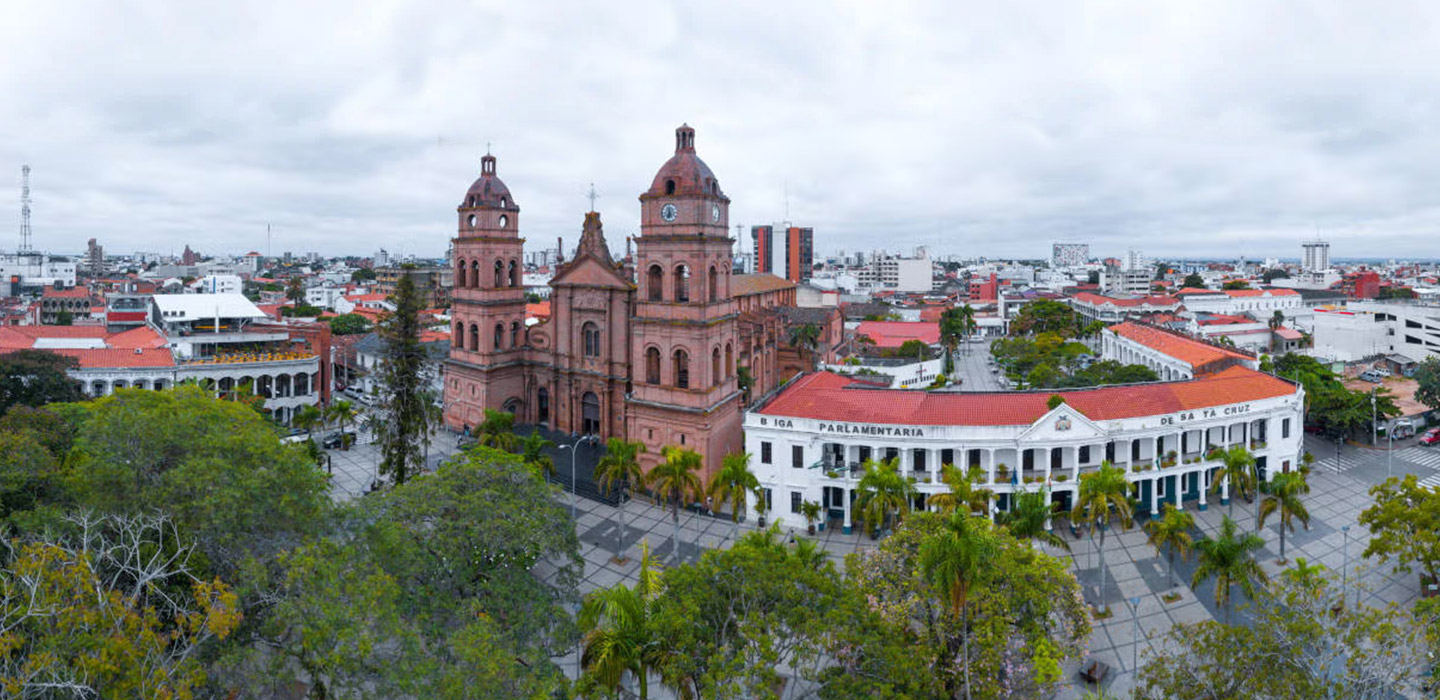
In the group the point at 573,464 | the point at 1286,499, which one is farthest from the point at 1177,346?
the point at 573,464

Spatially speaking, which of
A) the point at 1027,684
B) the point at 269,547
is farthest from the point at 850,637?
the point at 269,547

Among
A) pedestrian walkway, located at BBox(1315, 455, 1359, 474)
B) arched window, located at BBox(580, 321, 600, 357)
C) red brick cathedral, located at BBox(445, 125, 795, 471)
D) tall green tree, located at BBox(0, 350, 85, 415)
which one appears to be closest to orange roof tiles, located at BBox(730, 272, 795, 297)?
red brick cathedral, located at BBox(445, 125, 795, 471)

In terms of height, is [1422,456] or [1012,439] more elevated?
[1012,439]

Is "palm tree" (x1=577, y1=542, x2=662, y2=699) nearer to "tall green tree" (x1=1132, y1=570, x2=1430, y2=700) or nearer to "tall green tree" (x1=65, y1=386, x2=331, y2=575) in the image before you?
Result: "tall green tree" (x1=65, y1=386, x2=331, y2=575)

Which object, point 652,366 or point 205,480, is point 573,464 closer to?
point 652,366

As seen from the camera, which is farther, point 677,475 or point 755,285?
point 755,285

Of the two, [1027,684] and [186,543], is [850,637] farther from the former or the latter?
[186,543]
